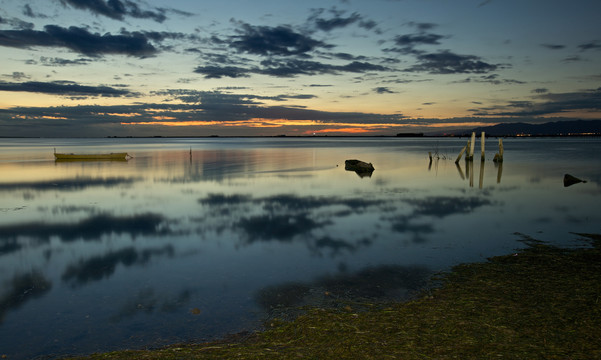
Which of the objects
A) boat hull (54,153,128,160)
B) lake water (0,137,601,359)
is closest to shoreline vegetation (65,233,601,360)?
Answer: lake water (0,137,601,359)

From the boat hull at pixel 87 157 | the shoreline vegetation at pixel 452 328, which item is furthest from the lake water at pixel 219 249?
the boat hull at pixel 87 157

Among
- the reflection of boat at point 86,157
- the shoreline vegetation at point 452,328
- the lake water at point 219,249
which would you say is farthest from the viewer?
the reflection of boat at point 86,157

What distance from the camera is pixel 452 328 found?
794 centimetres

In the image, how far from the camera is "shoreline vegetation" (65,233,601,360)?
710 centimetres

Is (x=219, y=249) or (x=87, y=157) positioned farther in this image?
(x=87, y=157)

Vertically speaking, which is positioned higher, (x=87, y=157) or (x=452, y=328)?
(x=87, y=157)

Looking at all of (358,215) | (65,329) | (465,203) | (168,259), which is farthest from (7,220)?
(465,203)

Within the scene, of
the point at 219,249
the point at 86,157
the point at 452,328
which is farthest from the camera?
the point at 86,157

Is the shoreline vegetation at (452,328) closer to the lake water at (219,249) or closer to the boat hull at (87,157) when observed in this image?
the lake water at (219,249)

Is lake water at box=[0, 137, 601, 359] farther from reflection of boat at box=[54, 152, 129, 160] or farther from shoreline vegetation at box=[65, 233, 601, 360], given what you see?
reflection of boat at box=[54, 152, 129, 160]

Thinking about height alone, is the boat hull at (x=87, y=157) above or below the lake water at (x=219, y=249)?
above

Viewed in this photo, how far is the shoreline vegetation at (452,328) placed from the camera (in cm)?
710

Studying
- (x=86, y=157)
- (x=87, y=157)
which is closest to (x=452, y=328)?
(x=87, y=157)

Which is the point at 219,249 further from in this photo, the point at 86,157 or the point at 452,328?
the point at 86,157
